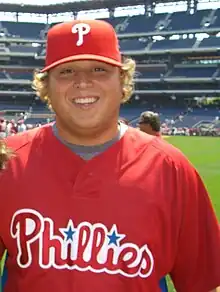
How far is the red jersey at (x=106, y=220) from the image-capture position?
84.8 inches

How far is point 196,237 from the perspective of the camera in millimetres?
2295

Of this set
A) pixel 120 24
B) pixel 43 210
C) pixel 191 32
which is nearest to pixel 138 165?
pixel 43 210

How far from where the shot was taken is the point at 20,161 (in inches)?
90.8

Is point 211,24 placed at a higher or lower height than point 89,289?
higher

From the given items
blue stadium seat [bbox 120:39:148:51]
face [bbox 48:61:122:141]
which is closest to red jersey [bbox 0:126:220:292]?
face [bbox 48:61:122:141]

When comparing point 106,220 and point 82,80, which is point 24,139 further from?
point 106,220

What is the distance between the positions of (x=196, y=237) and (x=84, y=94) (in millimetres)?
800

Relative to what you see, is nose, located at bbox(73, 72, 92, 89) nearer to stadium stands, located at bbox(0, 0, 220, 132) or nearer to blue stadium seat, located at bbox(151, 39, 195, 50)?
stadium stands, located at bbox(0, 0, 220, 132)

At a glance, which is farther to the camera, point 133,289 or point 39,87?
point 39,87

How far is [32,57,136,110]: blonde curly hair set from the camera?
7.86 feet

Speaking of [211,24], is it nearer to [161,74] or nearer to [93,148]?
[161,74]

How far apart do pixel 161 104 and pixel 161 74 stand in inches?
140

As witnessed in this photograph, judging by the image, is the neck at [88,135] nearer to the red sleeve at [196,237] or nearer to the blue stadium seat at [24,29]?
the red sleeve at [196,237]

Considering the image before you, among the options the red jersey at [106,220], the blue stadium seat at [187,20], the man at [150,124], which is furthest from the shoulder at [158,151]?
the blue stadium seat at [187,20]
